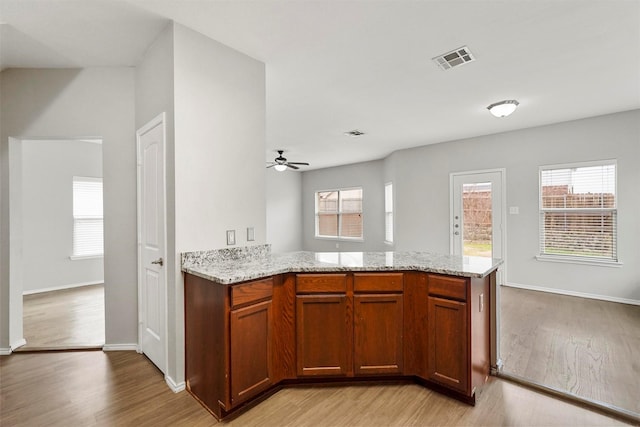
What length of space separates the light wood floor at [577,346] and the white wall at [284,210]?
612cm

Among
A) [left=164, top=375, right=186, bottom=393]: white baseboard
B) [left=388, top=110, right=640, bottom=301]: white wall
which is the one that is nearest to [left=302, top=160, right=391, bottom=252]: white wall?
[left=388, top=110, right=640, bottom=301]: white wall

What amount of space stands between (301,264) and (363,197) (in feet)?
20.5

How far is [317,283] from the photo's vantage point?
2250mm

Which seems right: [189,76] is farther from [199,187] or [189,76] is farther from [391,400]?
[391,400]

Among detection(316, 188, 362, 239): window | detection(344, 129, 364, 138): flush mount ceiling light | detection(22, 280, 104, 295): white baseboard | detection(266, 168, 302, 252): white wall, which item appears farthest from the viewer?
detection(266, 168, 302, 252): white wall

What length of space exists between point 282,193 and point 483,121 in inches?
229

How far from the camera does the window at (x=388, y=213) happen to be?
7.51 metres

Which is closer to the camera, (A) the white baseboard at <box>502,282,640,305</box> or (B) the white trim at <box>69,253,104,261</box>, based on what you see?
(A) the white baseboard at <box>502,282,640,305</box>

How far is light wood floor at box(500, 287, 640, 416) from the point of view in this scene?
227 cm

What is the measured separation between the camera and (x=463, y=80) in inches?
130

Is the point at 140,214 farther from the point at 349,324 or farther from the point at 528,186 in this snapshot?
the point at 528,186

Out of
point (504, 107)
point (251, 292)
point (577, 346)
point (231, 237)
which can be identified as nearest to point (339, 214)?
point (504, 107)

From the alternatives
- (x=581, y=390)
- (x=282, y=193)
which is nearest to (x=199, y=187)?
(x=581, y=390)

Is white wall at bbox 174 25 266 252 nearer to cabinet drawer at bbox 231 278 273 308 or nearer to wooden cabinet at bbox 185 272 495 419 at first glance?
wooden cabinet at bbox 185 272 495 419
